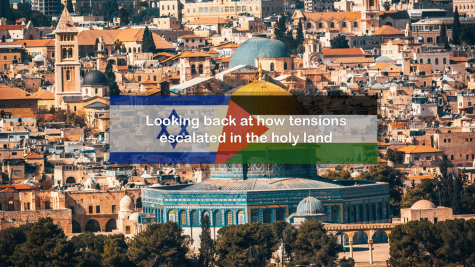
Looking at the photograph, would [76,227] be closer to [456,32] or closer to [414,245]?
[414,245]

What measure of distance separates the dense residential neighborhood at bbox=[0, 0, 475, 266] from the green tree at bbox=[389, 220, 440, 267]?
2.9 inches

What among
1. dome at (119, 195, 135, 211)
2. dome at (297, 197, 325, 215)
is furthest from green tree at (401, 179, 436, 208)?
dome at (119, 195, 135, 211)

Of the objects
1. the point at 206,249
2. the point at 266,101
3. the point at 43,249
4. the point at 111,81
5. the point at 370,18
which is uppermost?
the point at 370,18

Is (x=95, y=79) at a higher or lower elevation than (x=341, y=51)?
lower

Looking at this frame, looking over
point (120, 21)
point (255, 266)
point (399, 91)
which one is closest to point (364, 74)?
point (399, 91)

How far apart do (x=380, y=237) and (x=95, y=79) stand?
151 feet

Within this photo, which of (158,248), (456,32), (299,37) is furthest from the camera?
(299,37)

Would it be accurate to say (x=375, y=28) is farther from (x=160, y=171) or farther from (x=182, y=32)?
(x=160, y=171)

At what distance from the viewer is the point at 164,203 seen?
64875 mm

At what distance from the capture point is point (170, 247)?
57.2m

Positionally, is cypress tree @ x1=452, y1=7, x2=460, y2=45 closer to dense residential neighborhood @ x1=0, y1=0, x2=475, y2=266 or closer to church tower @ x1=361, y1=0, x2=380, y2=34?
dense residential neighborhood @ x1=0, y1=0, x2=475, y2=266

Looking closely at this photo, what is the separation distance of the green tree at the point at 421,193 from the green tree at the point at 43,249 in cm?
1815

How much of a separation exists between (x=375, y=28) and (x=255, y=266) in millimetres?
81943

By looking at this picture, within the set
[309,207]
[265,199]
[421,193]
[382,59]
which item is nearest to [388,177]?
[421,193]
